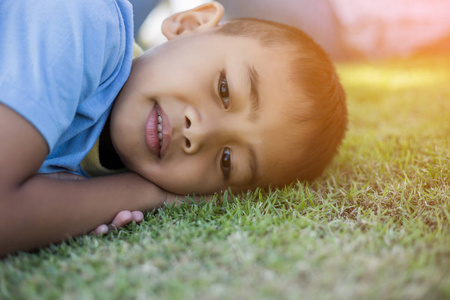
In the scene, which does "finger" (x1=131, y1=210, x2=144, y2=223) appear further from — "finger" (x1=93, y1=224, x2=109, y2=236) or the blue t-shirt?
the blue t-shirt

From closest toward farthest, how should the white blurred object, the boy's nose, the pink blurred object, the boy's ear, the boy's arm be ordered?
the boy's arm → the boy's nose → the boy's ear → the white blurred object → the pink blurred object

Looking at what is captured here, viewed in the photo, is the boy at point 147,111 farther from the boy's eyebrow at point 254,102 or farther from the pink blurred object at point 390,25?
the pink blurred object at point 390,25

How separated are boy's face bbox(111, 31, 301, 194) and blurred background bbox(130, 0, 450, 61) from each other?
2.84 m

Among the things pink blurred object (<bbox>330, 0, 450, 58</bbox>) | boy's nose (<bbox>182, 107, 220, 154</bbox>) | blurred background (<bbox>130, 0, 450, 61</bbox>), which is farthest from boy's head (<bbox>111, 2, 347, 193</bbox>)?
pink blurred object (<bbox>330, 0, 450, 58</bbox>)

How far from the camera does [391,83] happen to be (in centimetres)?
345

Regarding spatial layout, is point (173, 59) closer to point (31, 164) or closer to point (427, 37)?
point (31, 164)

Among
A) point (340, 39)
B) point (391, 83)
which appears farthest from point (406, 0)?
point (391, 83)

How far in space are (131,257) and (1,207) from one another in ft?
1.19

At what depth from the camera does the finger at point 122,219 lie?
3.85ft

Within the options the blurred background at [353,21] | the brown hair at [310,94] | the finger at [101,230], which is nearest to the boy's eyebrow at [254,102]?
the brown hair at [310,94]

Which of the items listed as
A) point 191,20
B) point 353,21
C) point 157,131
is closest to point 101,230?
point 157,131

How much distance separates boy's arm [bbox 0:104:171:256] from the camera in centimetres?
99

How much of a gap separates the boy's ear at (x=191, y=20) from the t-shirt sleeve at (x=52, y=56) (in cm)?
42

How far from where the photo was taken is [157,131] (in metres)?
1.33
